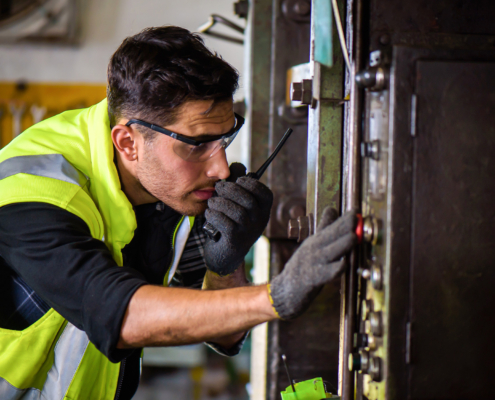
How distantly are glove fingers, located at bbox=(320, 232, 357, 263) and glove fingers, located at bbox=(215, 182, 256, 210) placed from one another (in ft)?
1.25

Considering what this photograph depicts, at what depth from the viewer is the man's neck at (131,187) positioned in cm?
129

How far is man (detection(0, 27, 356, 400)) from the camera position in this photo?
808 millimetres

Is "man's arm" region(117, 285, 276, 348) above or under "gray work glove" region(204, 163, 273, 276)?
under

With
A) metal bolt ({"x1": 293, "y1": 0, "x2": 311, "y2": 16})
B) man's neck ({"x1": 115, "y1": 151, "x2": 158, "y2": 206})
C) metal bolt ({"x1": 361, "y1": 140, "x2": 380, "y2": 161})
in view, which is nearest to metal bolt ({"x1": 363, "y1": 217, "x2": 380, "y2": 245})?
metal bolt ({"x1": 361, "y1": 140, "x2": 380, "y2": 161})

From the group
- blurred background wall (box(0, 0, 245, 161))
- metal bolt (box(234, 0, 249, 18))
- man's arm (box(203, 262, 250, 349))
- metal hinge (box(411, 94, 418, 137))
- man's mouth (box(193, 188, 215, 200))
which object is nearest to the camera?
metal hinge (box(411, 94, 418, 137))

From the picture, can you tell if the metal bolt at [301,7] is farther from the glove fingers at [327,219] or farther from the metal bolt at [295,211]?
the glove fingers at [327,219]

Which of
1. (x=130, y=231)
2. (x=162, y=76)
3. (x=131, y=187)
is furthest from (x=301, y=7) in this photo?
(x=130, y=231)

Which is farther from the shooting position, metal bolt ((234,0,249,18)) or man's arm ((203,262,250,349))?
metal bolt ((234,0,249,18))

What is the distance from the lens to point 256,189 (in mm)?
1105

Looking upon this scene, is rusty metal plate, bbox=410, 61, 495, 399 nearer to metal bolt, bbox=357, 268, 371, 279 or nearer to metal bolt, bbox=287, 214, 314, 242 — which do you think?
metal bolt, bbox=357, 268, 371, 279

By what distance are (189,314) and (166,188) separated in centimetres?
52

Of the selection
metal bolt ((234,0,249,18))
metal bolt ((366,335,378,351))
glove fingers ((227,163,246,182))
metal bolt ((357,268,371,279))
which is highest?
metal bolt ((234,0,249,18))

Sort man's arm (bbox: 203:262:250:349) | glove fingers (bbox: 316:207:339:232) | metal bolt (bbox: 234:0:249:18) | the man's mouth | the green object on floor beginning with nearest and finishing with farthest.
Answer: glove fingers (bbox: 316:207:339:232), the green object on floor, the man's mouth, man's arm (bbox: 203:262:250:349), metal bolt (bbox: 234:0:249:18)

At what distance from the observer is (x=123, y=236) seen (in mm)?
1146
